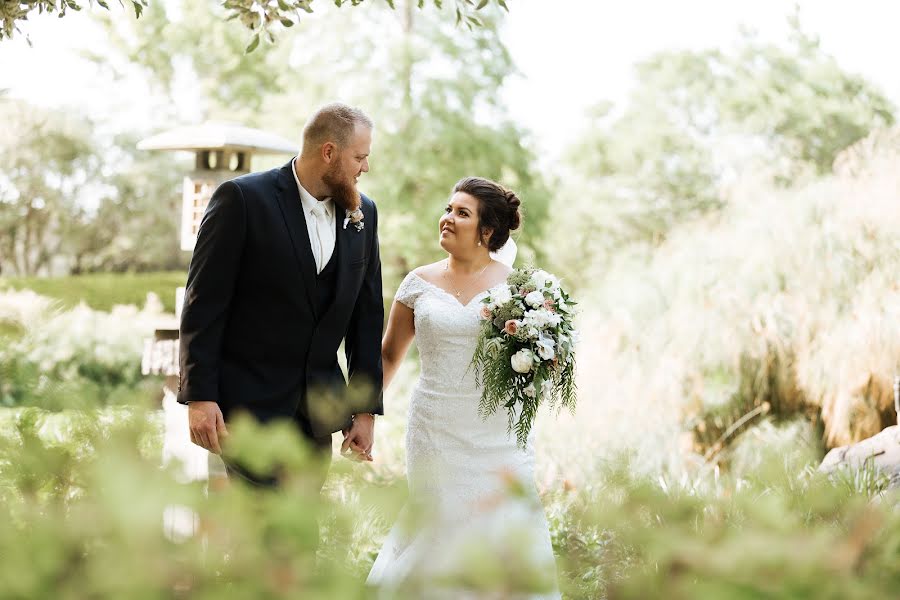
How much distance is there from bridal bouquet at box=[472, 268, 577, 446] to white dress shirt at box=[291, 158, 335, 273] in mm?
841

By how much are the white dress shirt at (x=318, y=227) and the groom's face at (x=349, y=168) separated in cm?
7

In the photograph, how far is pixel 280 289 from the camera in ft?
11.1

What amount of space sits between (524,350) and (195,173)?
2832 mm

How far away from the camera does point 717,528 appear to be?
961 millimetres

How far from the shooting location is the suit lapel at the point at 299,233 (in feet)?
11.2

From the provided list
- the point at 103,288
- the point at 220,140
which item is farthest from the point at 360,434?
the point at 103,288

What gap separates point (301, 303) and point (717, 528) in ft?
8.43

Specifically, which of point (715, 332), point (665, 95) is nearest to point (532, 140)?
point (665, 95)

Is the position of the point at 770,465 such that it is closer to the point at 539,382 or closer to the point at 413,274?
the point at 539,382

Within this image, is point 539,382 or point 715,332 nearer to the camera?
point 539,382

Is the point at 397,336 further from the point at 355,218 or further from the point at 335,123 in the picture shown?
the point at 335,123

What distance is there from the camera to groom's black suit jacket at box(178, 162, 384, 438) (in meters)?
3.29

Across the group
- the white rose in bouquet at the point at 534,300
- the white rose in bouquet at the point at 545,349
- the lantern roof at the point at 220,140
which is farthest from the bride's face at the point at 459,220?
the lantern roof at the point at 220,140

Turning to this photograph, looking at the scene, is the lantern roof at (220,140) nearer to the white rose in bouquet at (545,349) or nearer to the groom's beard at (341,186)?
the groom's beard at (341,186)
